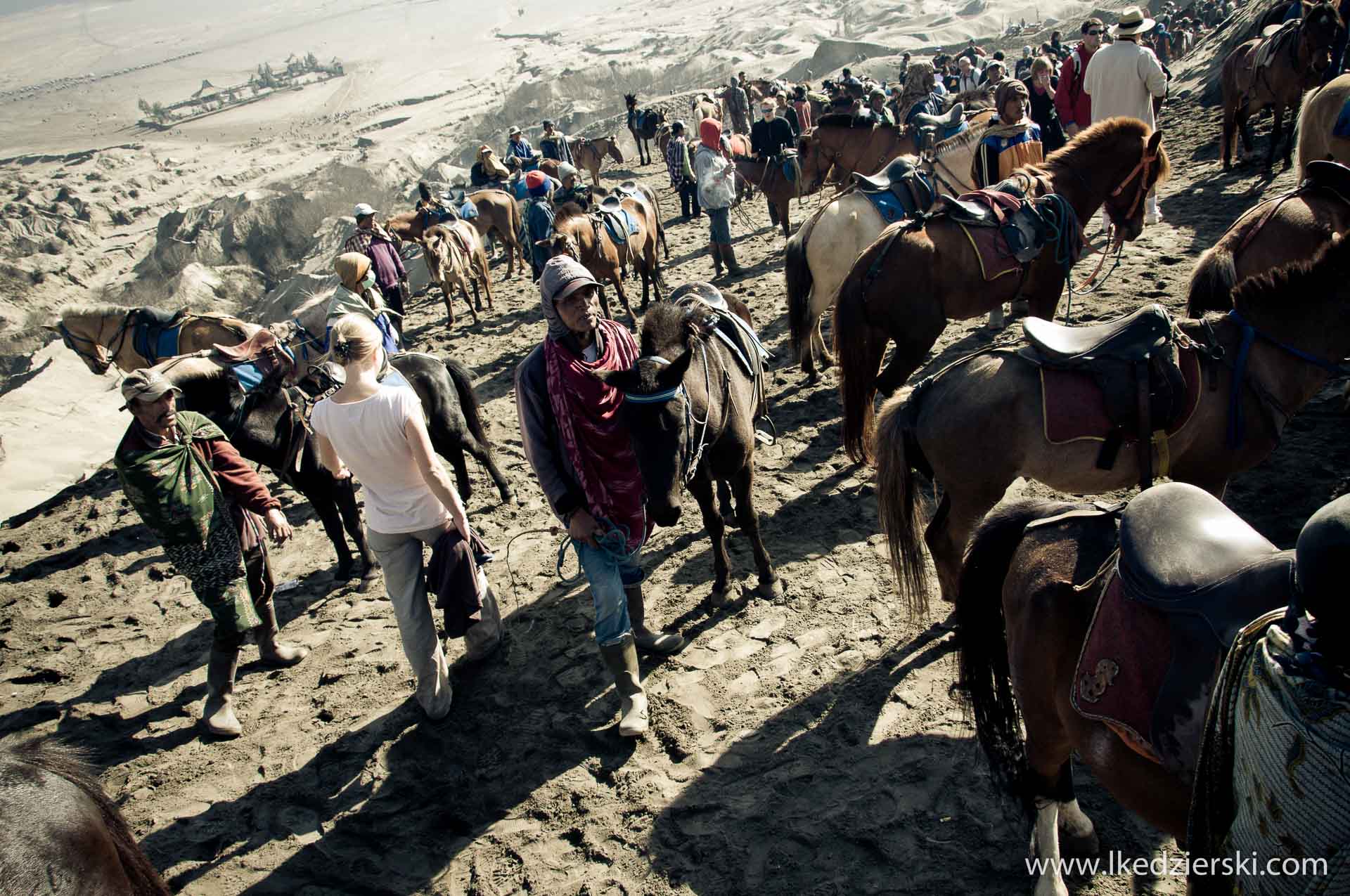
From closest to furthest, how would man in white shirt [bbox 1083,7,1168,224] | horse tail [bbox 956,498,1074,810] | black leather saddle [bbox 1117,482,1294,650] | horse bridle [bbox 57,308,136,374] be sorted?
1. black leather saddle [bbox 1117,482,1294,650]
2. horse tail [bbox 956,498,1074,810]
3. man in white shirt [bbox 1083,7,1168,224]
4. horse bridle [bbox 57,308,136,374]

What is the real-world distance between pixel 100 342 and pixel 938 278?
821 centimetres

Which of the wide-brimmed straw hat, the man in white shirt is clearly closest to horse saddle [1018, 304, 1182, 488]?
the man in white shirt

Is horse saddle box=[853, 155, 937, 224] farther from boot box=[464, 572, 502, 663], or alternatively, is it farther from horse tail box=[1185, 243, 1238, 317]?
boot box=[464, 572, 502, 663]

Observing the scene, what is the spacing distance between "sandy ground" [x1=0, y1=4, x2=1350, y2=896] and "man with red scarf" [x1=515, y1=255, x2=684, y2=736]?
0.55m

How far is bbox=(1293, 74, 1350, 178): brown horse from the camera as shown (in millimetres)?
6273

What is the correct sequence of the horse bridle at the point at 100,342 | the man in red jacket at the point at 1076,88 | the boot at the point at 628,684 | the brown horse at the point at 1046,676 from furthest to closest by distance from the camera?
the man in red jacket at the point at 1076,88 < the horse bridle at the point at 100,342 < the boot at the point at 628,684 < the brown horse at the point at 1046,676

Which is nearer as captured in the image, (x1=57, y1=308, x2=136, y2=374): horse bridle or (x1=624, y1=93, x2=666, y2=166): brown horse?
(x1=57, y1=308, x2=136, y2=374): horse bridle

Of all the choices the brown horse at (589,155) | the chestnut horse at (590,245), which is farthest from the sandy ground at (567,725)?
the brown horse at (589,155)

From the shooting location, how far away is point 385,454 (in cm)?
325

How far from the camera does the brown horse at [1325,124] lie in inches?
247

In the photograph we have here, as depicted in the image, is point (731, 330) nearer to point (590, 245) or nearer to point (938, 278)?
point (938, 278)

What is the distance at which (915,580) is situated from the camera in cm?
351

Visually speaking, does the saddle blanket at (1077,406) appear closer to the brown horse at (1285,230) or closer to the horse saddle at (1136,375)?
the horse saddle at (1136,375)

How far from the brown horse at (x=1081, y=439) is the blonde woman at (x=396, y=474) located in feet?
6.94
